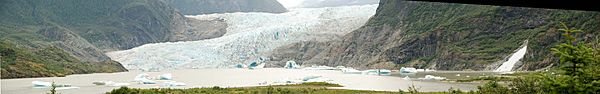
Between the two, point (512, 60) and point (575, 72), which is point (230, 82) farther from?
point (575, 72)

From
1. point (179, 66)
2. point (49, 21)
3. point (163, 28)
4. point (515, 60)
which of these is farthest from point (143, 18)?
point (515, 60)

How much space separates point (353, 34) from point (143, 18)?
242ft

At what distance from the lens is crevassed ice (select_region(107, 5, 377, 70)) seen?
7775 centimetres

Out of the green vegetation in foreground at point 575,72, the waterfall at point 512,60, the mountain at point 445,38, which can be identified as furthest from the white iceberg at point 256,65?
the green vegetation in foreground at point 575,72

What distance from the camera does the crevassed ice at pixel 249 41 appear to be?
7775cm

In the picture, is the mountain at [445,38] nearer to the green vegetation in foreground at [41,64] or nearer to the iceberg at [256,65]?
the iceberg at [256,65]

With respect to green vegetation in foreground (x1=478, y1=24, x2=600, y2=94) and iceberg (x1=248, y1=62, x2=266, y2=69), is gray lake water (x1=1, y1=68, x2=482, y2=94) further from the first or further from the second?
green vegetation in foreground (x1=478, y1=24, x2=600, y2=94)

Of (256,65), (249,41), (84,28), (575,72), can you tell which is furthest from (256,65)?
(84,28)

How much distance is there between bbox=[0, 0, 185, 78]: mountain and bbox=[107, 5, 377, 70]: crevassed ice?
514cm

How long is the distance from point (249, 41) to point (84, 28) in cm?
7882

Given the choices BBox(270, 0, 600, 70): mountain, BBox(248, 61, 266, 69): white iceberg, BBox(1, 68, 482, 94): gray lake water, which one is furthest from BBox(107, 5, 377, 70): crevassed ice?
BBox(1, 68, 482, 94): gray lake water

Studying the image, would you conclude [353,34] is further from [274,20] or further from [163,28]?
[163,28]

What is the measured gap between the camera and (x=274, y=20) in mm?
96688

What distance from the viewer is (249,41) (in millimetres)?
80938
